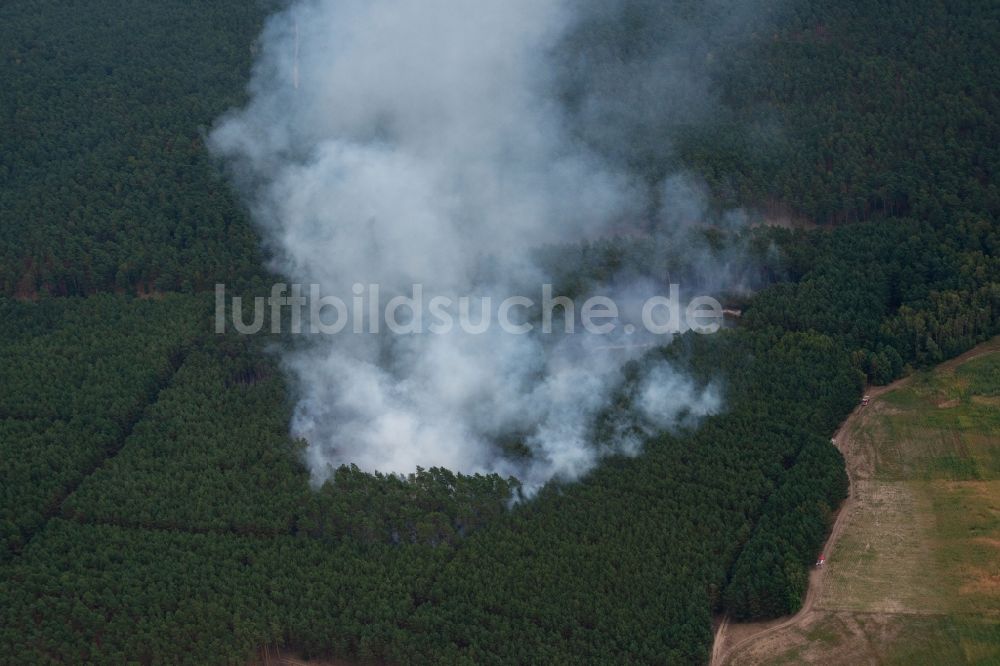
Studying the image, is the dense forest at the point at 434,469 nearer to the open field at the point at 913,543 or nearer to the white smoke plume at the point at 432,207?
the open field at the point at 913,543

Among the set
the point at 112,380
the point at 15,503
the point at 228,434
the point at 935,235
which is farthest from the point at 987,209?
the point at 15,503

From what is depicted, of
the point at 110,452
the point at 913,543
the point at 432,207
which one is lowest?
the point at 913,543

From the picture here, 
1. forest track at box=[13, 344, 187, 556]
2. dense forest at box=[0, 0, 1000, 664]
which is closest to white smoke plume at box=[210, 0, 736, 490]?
dense forest at box=[0, 0, 1000, 664]

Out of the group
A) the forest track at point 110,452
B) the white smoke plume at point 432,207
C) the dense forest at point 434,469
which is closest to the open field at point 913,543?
the dense forest at point 434,469

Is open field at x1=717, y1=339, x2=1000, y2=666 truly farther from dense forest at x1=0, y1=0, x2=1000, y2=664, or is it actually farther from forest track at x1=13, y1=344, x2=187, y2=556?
forest track at x1=13, y1=344, x2=187, y2=556

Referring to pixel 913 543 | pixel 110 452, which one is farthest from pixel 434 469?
pixel 913 543

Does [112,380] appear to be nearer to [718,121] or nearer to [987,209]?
[718,121]

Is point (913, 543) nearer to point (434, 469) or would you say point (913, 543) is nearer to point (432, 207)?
point (434, 469)
